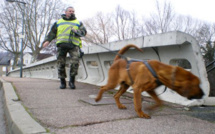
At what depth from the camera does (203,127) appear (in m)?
2.55

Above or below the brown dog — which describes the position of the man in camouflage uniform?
above

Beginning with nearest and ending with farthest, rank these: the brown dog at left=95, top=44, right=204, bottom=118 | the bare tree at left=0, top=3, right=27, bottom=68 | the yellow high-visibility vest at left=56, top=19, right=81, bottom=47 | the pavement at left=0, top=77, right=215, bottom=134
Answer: the pavement at left=0, top=77, right=215, bottom=134
the brown dog at left=95, top=44, right=204, bottom=118
the yellow high-visibility vest at left=56, top=19, right=81, bottom=47
the bare tree at left=0, top=3, right=27, bottom=68

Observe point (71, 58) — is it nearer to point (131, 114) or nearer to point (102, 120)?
point (131, 114)

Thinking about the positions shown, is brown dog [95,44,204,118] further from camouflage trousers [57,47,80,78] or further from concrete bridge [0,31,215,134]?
camouflage trousers [57,47,80,78]

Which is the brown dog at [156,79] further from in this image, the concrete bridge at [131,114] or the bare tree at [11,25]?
the bare tree at [11,25]

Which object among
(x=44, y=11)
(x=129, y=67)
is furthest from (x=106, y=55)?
(x=44, y=11)

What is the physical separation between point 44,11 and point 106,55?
104 feet

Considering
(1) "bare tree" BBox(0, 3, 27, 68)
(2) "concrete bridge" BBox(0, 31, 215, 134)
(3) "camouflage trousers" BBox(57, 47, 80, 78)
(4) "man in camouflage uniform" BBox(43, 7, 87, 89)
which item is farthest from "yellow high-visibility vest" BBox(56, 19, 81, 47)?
(1) "bare tree" BBox(0, 3, 27, 68)

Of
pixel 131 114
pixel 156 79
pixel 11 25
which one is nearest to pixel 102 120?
pixel 131 114

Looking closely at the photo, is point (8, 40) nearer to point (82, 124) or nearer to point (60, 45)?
point (60, 45)

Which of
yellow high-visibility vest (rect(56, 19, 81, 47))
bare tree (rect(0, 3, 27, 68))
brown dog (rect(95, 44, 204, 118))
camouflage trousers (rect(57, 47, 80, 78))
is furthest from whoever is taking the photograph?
bare tree (rect(0, 3, 27, 68))

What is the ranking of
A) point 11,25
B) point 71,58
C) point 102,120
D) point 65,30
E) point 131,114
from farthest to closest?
1. point 11,25
2. point 71,58
3. point 65,30
4. point 131,114
5. point 102,120

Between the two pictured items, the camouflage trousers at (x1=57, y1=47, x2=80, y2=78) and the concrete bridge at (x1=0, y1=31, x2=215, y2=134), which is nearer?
the concrete bridge at (x1=0, y1=31, x2=215, y2=134)

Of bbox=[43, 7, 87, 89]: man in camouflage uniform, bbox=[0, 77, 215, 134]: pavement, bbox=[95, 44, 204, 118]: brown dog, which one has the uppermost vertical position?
bbox=[43, 7, 87, 89]: man in camouflage uniform
